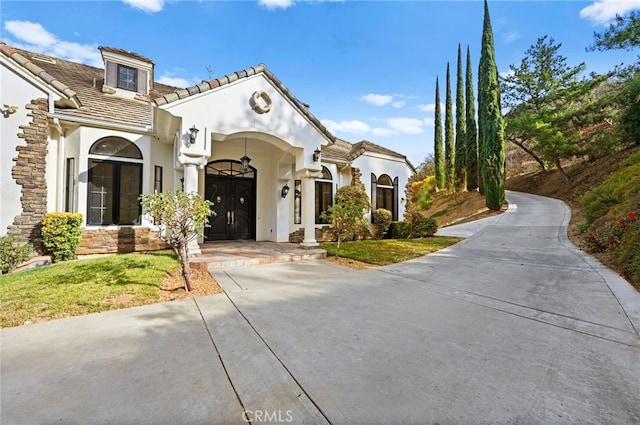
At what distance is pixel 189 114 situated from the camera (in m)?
7.34

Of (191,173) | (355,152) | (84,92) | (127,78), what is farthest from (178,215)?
(355,152)

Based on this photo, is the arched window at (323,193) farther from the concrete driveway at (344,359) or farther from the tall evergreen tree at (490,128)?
the tall evergreen tree at (490,128)

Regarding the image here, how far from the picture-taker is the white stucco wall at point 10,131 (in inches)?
261

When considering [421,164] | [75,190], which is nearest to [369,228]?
[75,190]

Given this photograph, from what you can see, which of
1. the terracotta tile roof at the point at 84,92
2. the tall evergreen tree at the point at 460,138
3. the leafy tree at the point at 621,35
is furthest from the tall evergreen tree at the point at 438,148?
the terracotta tile roof at the point at 84,92

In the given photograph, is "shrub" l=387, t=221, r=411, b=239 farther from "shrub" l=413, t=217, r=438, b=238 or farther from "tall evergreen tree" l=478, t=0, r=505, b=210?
"tall evergreen tree" l=478, t=0, r=505, b=210

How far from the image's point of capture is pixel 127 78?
10477 millimetres

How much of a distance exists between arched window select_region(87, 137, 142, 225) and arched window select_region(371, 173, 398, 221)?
9.71 metres

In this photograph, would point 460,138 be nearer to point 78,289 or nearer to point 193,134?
point 193,134

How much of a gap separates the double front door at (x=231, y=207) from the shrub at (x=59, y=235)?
12.8 feet

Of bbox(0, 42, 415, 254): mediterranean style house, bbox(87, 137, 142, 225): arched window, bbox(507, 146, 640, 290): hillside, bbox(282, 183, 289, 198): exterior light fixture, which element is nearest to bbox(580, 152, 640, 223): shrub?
bbox(507, 146, 640, 290): hillside

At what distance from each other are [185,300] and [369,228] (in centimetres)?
961

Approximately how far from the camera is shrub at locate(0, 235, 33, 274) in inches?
239

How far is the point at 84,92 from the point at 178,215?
816cm
